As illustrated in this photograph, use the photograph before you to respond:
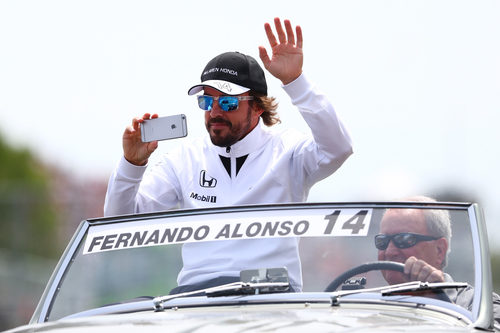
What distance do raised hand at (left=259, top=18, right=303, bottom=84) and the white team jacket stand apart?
53mm

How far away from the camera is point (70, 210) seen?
22.6 meters

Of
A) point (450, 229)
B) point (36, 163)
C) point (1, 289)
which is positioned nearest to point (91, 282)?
point (450, 229)

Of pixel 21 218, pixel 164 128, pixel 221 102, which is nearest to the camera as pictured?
pixel 164 128

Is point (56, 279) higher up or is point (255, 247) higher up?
point (255, 247)

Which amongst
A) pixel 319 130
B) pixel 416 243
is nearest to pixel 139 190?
pixel 319 130

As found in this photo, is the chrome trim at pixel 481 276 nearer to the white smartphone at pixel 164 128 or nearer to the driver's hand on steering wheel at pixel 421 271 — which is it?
the driver's hand on steering wheel at pixel 421 271

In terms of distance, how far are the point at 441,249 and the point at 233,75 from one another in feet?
5.95

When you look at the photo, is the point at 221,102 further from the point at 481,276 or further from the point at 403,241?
the point at 481,276

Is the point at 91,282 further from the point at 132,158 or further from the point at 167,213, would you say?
the point at 132,158

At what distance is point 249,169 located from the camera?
18.6ft

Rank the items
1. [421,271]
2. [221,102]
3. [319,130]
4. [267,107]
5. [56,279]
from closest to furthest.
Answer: [421,271] < [56,279] < [319,130] < [221,102] < [267,107]

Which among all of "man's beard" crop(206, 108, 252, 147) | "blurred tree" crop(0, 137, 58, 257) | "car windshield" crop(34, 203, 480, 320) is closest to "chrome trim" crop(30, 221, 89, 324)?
"car windshield" crop(34, 203, 480, 320)

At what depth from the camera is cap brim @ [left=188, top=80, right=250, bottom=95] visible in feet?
18.5

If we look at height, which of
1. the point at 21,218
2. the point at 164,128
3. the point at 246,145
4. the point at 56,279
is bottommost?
the point at 21,218
